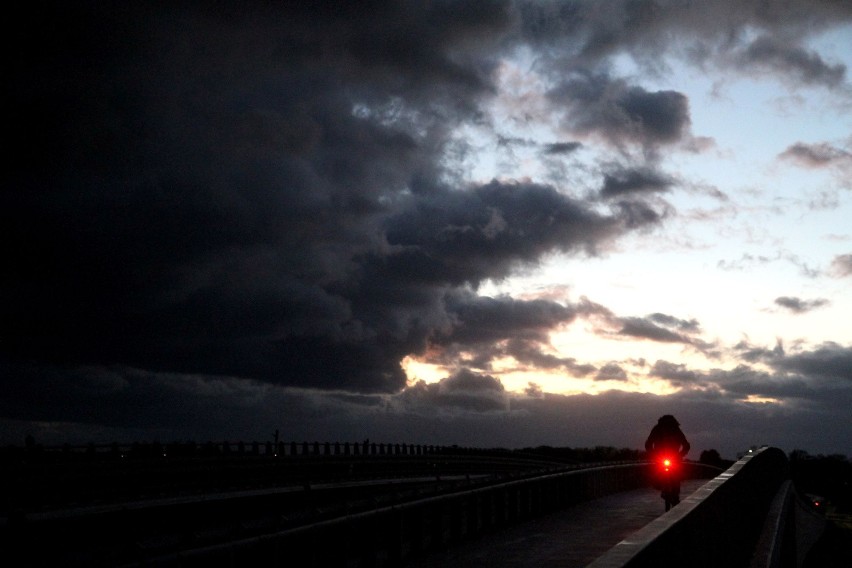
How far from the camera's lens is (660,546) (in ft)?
29.0

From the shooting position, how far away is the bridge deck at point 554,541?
1838 cm

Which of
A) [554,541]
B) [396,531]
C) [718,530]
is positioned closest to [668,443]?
[554,541]

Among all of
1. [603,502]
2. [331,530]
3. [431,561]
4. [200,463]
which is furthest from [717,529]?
[200,463]

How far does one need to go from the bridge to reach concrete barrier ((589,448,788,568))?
0.02 metres

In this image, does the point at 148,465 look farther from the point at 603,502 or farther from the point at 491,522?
the point at 491,522

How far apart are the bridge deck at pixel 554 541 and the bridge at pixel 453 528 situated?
36mm

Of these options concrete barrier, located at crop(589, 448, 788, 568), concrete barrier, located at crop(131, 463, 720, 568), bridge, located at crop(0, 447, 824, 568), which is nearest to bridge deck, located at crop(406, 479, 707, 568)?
bridge, located at crop(0, 447, 824, 568)

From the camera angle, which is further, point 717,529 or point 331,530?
point 331,530

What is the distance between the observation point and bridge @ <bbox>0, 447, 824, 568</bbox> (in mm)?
10383

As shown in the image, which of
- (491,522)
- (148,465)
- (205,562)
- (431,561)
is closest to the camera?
(205,562)

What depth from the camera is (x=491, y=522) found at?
24.2 m

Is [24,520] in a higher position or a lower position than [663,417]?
lower

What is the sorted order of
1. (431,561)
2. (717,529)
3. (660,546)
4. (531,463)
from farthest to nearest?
1. (531,463)
2. (431,561)
3. (717,529)
4. (660,546)

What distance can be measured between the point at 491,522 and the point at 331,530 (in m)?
10.3
